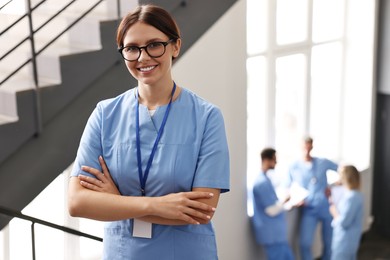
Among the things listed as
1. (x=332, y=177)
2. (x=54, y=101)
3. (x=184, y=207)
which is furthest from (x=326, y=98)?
(x=184, y=207)

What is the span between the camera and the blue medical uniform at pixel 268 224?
5.73 meters

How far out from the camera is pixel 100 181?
1935 mm

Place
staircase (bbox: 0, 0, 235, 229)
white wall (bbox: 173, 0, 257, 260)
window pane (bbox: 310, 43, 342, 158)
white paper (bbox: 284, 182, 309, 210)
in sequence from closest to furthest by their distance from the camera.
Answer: staircase (bbox: 0, 0, 235, 229), white wall (bbox: 173, 0, 257, 260), white paper (bbox: 284, 182, 309, 210), window pane (bbox: 310, 43, 342, 158)

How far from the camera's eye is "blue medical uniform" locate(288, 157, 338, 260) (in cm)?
629

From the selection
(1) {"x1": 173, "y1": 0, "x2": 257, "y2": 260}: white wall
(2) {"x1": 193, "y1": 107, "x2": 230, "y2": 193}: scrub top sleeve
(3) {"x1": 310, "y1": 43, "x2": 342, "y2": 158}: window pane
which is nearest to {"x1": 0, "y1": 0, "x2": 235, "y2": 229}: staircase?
(2) {"x1": 193, "y1": 107, "x2": 230, "y2": 193}: scrub top sleeve

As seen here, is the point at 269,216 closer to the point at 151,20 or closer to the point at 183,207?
the point at 183,207

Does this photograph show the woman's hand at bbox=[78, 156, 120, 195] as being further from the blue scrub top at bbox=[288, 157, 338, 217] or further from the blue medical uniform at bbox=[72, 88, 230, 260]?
the blue scrub top at bbox=[288, 157, 338, 217]

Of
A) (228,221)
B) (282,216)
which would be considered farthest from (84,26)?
(282,216)

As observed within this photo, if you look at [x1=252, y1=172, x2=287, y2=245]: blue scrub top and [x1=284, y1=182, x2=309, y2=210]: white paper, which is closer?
[x1=252, y1=172, x2=287, y2=245]: blue scrub top

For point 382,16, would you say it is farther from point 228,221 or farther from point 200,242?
point 200,242

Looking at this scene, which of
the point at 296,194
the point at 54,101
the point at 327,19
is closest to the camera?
the point at 54,101

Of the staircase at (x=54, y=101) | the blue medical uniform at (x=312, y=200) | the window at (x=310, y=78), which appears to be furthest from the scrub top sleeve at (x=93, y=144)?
the blue medical uniform at (x=312, y=200)

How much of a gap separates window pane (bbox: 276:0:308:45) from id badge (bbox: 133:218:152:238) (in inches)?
179

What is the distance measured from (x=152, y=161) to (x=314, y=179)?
4.58 m
